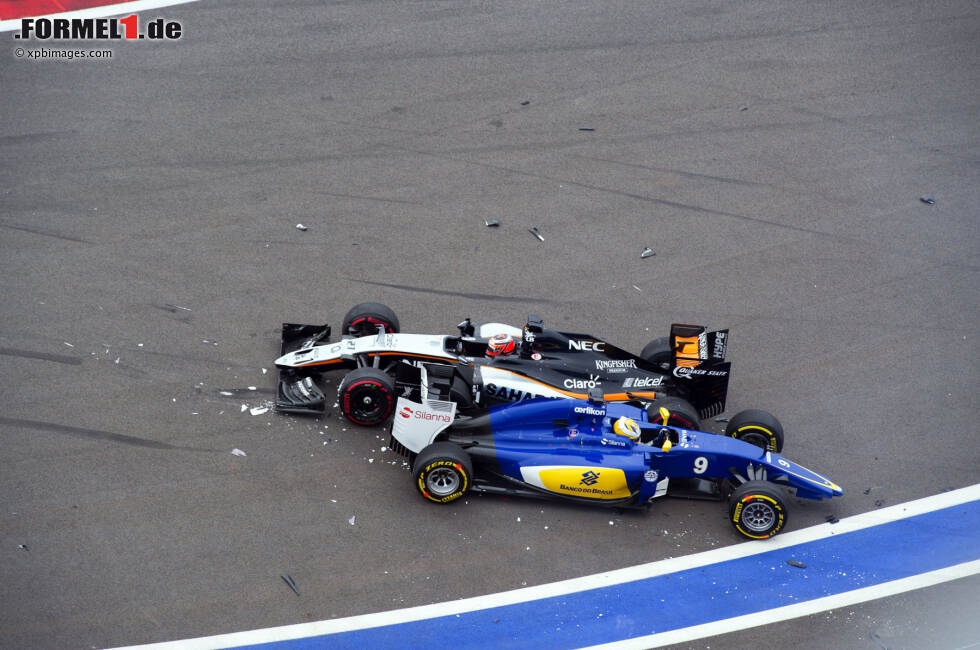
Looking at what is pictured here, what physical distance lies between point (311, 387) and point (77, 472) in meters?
2.67

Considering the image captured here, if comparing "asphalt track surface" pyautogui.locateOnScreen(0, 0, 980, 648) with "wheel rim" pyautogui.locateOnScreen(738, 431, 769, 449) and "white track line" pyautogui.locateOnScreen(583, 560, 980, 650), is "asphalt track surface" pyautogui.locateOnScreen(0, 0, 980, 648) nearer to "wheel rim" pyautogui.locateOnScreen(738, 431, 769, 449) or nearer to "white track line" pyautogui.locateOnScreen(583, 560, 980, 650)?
"white track line" pyautogui.locateOnScreen(583, 560, 980, 650)

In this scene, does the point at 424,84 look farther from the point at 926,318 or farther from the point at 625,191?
the point at 926,318

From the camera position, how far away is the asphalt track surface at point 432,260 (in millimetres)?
9281

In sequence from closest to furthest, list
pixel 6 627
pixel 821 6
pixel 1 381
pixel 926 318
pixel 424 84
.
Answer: pixel 6 627, pixel 1 381, pixel 926 318, pixel 424 84, pixel 821 6

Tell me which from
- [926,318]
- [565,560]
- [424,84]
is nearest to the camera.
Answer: [565,560]

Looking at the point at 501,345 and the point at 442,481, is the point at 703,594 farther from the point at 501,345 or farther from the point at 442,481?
the point at 501,345

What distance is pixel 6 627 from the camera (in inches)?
329

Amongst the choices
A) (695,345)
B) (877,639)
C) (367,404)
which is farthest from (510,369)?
(877,639)

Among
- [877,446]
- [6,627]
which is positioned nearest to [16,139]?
[6,627]

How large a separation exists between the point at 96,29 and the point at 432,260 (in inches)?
357

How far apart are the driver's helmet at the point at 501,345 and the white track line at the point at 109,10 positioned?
38.8 feet

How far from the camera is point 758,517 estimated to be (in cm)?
965

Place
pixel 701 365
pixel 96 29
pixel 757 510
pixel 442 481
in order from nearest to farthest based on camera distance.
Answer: pixel 757 510 < pixel 442 481 < pixel 701 365 < pixel 96 29

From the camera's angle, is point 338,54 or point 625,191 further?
point 338,54
